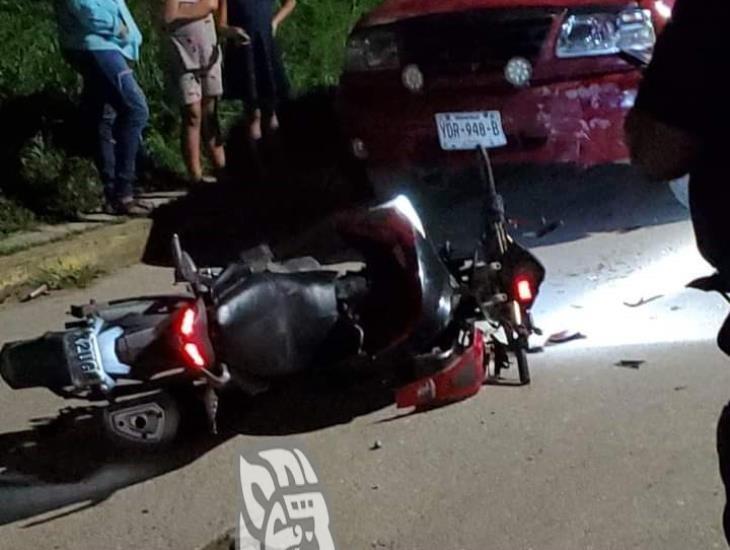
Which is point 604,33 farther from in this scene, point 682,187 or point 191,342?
point 191,342

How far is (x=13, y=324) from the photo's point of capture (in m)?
Answer: 7.06

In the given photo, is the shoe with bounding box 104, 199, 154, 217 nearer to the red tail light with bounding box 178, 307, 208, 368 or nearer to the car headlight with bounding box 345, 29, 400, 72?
the car headlight with bounding box 345, 29, 400, 72

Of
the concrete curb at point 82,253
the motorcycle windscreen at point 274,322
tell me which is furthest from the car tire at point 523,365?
the concrete curb at point 82,253

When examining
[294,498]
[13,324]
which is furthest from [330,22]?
[294,498]

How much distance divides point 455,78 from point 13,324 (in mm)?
2403

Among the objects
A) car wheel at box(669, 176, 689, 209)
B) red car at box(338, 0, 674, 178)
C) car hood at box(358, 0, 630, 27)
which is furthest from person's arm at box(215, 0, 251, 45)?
car wheel at box(669, 176, 689, 209)

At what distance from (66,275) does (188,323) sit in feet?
9.77

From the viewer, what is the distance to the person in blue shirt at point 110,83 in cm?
838

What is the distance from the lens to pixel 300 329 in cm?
519

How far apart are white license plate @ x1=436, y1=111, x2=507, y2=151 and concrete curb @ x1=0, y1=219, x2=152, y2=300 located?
1739mm

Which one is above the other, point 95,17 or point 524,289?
point 95,17

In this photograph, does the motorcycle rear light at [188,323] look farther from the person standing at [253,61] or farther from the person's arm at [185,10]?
the person standing at [253,61]

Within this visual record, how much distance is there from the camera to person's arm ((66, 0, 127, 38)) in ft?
27.4

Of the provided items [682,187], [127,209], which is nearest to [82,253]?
[127,209]
